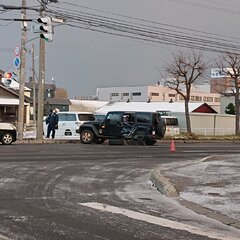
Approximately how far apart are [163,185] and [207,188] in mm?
965

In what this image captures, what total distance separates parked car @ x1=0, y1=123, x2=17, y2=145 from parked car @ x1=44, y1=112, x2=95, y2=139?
19.4 ft

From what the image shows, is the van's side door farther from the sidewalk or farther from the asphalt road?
the sidewalk

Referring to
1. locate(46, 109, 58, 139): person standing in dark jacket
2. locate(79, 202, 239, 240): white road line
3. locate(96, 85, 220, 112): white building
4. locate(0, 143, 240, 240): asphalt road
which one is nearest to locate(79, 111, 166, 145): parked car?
locate(46, 109, 58, 139): person standing in dark jacket

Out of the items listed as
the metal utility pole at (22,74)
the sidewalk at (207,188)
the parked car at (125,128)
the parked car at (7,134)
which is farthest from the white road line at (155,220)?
the metal utility pole at (22,74)

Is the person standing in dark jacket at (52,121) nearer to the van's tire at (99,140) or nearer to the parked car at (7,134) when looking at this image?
the van's tire at (99,140)

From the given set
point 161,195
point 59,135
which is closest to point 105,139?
point 59,135

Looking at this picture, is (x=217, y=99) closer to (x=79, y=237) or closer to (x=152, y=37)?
(x=152, y=37)

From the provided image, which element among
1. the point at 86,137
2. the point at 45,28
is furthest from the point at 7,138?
the point at 45,28

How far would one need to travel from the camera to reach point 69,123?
30766 mm

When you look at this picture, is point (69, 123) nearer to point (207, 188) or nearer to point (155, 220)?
point (207, 188)

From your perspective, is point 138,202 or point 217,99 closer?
point 138,202

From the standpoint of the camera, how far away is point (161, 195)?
1054cm

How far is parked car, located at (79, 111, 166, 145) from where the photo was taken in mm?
26688

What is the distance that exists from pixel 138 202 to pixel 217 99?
434ft
